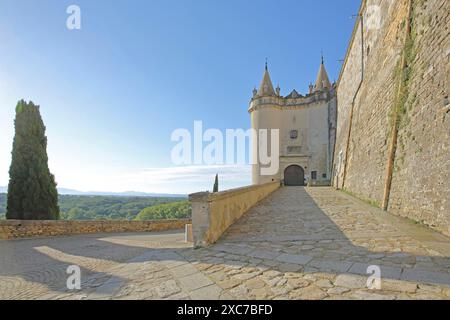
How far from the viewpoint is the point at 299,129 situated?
26.9 metres

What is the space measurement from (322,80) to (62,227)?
3075cm

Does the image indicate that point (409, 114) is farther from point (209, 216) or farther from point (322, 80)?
point (322, 80)

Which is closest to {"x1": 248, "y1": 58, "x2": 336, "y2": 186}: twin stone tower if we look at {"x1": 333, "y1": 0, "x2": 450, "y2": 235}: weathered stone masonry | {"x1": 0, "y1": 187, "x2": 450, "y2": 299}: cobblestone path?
{"x1": 333, "y1": 0, "x2": 450, "y2": 235}: weathered stone masonry

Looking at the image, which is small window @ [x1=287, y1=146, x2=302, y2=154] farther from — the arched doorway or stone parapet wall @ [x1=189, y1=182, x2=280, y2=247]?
stone parapet wall @ [x1=189, y1=182, x2=280, y2=247]

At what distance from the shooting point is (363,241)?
4.06 m

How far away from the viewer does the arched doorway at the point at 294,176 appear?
85.1 ft

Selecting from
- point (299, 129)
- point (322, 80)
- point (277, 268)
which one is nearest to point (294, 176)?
point (299, 129)

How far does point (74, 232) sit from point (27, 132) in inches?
250

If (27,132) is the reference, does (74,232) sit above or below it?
below

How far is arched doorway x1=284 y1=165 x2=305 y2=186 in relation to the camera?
2595cm

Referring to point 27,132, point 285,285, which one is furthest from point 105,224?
point 285,285

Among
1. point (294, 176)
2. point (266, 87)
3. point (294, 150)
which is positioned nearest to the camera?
point (294, 176)
